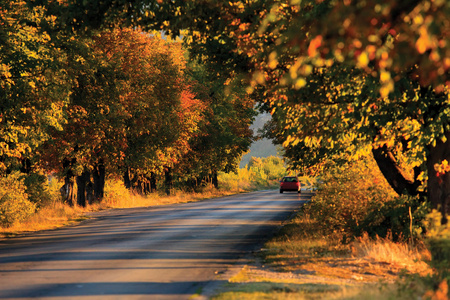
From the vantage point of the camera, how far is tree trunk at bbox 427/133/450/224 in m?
13.1

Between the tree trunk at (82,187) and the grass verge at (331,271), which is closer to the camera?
the grass verge at (331,271)

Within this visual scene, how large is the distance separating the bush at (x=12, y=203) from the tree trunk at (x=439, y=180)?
15.0 m

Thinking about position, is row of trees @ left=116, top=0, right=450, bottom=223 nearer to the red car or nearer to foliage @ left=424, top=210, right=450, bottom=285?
foliage @ left=424, top=210, right=450, bottom=285

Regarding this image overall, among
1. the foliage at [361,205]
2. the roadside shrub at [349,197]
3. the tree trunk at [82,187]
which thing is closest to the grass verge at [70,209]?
the tree trunk at [82,187]

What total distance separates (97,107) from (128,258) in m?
16.4

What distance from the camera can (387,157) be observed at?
16.4 m

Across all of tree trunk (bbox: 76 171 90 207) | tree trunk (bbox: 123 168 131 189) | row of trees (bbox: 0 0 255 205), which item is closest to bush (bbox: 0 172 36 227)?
row of trees (bbox: 0 0 255 205)

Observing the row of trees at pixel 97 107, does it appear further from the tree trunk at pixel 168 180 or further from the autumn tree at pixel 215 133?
the tree trunk at pixel 168 180

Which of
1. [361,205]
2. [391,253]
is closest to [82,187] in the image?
[361,205]

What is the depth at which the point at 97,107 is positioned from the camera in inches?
1195

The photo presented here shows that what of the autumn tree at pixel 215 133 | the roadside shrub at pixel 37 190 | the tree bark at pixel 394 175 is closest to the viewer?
the tree bark at pixel 394 175

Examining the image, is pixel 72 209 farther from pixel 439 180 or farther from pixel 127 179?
pixel 439 180

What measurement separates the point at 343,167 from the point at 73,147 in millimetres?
18484

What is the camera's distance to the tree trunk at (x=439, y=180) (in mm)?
13148
